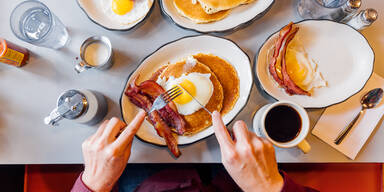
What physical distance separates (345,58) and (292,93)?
350mm

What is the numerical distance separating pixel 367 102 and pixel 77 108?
1.42 metres

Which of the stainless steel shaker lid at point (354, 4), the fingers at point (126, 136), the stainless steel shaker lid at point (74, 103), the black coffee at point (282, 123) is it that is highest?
the stainless steel shaker lid at point (354, 4)

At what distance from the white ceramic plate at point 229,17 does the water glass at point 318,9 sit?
0.65ft

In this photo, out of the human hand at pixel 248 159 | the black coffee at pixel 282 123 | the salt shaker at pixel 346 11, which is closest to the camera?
the human hand at pixel 248 159

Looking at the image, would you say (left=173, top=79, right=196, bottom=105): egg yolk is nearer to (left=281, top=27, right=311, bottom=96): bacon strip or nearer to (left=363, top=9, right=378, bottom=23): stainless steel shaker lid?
(left=281, top=27, right=311, bottom=96): bacon strip

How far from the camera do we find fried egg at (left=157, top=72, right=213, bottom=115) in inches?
46.2

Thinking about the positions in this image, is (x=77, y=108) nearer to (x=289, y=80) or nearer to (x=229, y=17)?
(x=229, y=17)

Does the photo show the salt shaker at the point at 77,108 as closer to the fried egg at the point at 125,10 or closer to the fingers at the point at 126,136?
the fingers at the point at 126,136

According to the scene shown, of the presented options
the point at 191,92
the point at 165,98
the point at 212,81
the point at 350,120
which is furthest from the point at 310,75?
the point at 165,98

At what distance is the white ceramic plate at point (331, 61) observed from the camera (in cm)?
118

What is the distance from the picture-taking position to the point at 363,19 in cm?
114

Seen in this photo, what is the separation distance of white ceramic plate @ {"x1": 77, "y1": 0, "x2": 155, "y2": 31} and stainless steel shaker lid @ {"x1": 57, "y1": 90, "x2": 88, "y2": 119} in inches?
15.6

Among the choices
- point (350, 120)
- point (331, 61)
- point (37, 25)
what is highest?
point (37, 25)

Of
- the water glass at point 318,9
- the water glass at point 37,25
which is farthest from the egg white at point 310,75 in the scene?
the water glass at point 37,25
